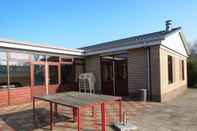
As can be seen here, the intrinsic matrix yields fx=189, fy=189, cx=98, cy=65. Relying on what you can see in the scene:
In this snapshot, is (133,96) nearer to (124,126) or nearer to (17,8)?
(124,126)

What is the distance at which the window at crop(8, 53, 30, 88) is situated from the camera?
28.8 feet

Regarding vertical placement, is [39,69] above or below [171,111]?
above

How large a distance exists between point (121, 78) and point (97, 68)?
1732 millimetres

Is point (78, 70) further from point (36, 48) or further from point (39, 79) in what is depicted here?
point (36, 48)

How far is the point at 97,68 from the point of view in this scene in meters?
11.8

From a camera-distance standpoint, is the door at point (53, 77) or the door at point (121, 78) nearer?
the door at point (53, 77)

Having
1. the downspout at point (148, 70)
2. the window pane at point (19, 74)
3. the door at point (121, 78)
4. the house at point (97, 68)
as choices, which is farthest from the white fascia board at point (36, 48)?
the downspout at point (148, 70)

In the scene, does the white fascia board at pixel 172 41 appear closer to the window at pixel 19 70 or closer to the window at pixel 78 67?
the window at pixel 78 67

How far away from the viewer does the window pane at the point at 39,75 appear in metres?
→ 9.75

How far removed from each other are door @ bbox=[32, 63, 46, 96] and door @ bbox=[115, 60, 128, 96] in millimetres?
4093

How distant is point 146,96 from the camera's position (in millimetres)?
9281

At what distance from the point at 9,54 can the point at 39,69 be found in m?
1.78

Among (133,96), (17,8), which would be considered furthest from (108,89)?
(17,8)

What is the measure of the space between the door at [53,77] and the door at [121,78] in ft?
11.2
